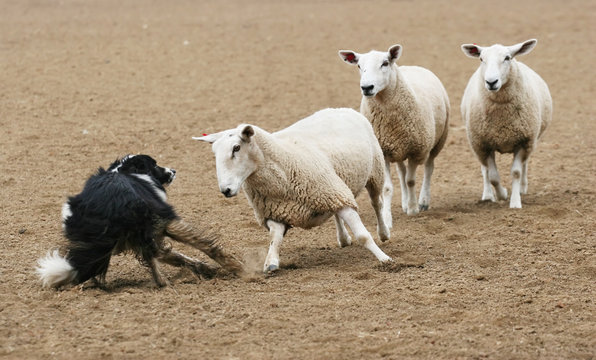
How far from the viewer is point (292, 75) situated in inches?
619

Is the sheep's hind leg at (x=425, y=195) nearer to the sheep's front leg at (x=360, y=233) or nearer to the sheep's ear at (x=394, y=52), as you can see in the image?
the sheep's ear at (x=394, y=52)

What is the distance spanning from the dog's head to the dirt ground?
80cm

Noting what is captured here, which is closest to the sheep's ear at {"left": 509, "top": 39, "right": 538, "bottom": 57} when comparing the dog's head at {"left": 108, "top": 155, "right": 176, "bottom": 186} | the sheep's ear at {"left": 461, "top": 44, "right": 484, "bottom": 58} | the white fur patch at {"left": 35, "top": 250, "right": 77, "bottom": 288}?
the sheep's ear at {"left": 461, "top": 44, "right": 484, "bottom": 58}

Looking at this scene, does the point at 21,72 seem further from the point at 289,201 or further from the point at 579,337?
the point at 579,337

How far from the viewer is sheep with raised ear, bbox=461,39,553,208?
866cm

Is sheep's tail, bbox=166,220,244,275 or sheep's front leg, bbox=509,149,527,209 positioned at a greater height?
sheep's tail, bbox=166,220,244,275

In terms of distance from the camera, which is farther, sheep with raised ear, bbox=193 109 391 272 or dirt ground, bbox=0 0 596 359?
sheep with raised ear, bbox=193 109 391 272

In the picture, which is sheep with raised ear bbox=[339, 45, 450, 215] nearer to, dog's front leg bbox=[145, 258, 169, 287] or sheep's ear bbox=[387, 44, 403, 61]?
sheep's ear bbox=[387, 44, 403, 61]

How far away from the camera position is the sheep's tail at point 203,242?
6.05 metres

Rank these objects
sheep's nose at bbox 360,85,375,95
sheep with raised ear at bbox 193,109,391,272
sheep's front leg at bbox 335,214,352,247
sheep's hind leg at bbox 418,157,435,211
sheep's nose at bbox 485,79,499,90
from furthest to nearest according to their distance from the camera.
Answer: sheep's hind leg at bbox 418,157,435,211
sheep's nose at bbox 485,79,499,90
sheep's nose at bbox 360,85,375,95
sheep's front leg at bbox 335,214,352,247
sheep with raised ear at bbox 193,109,391,272

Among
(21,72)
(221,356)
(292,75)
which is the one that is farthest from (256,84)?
(221,356)

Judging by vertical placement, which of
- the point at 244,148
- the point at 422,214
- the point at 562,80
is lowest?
the point at 562,80

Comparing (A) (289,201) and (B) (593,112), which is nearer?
(A) (289,201)

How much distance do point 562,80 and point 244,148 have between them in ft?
36.0
